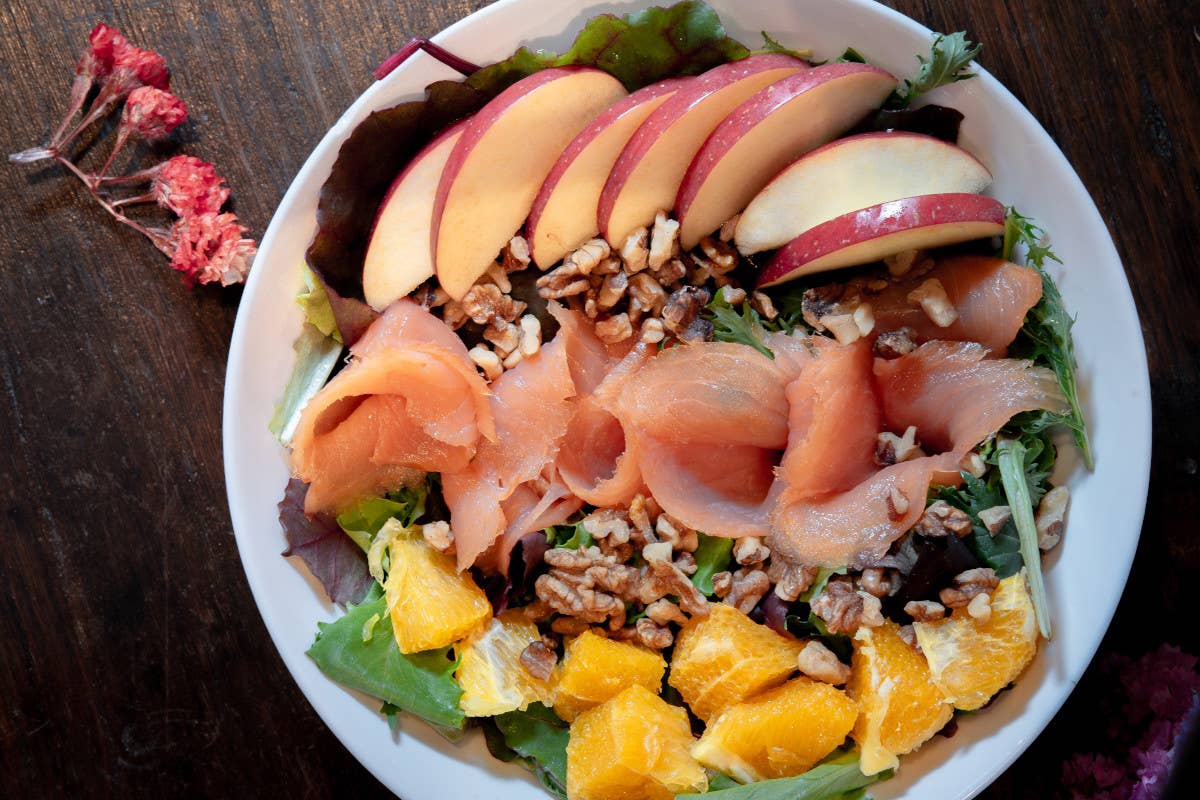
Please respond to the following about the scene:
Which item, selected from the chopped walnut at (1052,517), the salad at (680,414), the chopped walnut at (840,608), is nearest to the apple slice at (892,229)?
the salad at (680,414)

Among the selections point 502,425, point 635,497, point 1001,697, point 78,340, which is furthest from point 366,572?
point 1001,697

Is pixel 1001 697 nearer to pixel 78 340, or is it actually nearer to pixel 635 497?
pixel 635 497

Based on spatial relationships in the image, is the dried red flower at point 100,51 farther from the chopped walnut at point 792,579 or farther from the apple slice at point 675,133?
the chopped walnut at point 792,579

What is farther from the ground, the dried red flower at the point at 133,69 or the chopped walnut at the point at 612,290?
the dried red flower at the point at 133,69

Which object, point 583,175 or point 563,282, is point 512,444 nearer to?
point 563,282

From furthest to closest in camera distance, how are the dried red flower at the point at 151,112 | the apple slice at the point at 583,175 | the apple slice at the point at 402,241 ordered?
1. the dried red flower at the point at 151,112
2. the apple slice at the point at 402,241
3. the apple slice at the point at 583,175

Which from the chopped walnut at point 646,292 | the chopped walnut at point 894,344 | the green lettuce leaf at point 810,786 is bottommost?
the green lettuce leaf at point 810,786

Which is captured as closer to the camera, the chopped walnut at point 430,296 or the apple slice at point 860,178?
the apple slice at point 860,178

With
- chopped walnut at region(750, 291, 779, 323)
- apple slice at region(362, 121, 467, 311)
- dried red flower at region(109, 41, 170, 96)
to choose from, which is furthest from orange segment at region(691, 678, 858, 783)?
dried red flower at region(109, 41, 170, 96)
